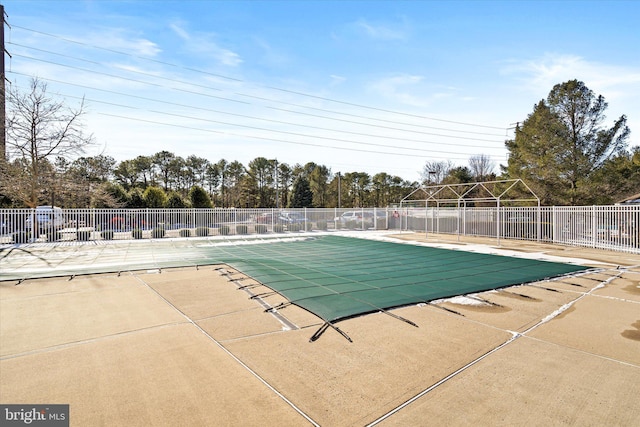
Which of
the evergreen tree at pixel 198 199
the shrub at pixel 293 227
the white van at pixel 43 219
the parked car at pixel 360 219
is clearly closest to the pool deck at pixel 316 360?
the white van at pixel 43 219

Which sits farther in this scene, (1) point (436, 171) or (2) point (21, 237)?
(1) point (436, 171)

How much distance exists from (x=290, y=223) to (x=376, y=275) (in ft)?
46.3

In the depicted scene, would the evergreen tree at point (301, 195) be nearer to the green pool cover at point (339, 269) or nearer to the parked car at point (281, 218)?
the parked car at point (281, 218)

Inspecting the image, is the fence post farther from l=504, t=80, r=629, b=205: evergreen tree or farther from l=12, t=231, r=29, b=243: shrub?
l=12, t=231, r=29, b=243: shrub

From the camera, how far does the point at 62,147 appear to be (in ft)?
56.5

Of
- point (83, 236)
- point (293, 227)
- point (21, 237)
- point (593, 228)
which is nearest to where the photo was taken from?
point (593, 228)

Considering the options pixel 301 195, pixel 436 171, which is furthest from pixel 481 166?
pixel 301 195

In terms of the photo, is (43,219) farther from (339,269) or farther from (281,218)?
(339,269)

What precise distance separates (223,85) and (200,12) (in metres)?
9.59

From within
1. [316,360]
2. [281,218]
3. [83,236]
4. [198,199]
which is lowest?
[316,360]

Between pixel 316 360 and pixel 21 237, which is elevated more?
pixel 21 237

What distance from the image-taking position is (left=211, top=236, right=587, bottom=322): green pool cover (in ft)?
18.3

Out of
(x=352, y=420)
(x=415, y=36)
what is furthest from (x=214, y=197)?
(x=352, y=420)

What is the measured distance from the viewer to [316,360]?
350cm
